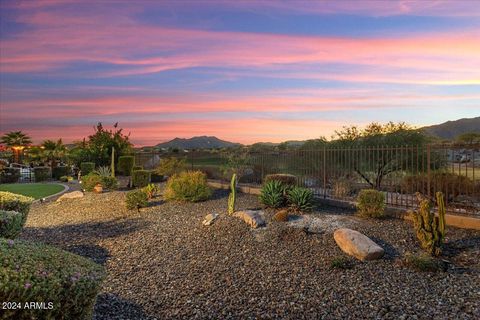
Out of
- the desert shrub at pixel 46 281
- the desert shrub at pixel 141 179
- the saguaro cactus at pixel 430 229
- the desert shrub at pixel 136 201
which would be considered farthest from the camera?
the desert shrub at pixel 141 179

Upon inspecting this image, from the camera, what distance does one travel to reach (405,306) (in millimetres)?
6035

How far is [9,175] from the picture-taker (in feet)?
90.6

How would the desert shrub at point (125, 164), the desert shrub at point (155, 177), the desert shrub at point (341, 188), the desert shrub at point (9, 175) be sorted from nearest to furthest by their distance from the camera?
the desert shrub at point (341, 188), the desert shrub at point (155, 177), the desert shrub at point (9, 175), the desert shrub at point (125, 164)

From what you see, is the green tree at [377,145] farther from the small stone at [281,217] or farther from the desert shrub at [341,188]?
the small stone at [281,217]

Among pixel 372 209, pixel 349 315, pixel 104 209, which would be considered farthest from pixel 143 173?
pixel 349 315

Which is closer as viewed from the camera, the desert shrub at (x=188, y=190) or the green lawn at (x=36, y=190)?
the desert shrub at (x=188, y=190)

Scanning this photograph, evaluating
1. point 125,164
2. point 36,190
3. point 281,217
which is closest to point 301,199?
point 281,217

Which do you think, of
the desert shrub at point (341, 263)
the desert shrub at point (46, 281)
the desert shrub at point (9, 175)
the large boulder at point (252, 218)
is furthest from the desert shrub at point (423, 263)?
the desert shrub at point (9, 175)

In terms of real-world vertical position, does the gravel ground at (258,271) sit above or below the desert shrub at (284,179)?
below

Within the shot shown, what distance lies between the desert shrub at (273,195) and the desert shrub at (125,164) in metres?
17.8

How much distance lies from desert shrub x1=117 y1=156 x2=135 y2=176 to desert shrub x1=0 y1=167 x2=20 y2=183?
6552 mm

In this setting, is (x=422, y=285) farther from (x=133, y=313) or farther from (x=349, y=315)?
(x=133, y=313)

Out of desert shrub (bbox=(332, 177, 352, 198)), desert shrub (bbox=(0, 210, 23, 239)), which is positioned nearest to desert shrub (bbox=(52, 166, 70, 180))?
desert shrub (bbox=(332, 177, 352, 198))

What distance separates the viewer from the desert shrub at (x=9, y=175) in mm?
27219
